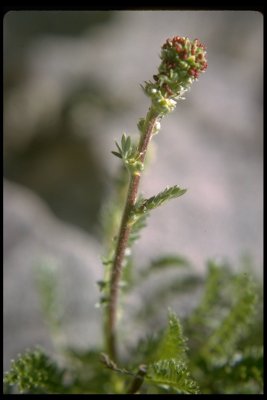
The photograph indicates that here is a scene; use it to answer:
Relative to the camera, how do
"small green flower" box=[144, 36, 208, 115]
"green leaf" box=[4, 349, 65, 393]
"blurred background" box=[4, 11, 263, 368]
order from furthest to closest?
1. "blurred background" box=[4, 11, 263, 368]
2. "green leaf" box=[4, 349, 65, 393]
3. "small green flower" box=[144, 36, 208, 115]

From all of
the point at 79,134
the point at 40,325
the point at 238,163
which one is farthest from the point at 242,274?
the point at 79,134

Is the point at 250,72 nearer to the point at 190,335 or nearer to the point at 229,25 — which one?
the point at 229,25

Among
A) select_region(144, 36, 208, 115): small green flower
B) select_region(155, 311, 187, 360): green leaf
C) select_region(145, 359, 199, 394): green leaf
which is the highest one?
select_region(144, 36, 208, 115): small green flower

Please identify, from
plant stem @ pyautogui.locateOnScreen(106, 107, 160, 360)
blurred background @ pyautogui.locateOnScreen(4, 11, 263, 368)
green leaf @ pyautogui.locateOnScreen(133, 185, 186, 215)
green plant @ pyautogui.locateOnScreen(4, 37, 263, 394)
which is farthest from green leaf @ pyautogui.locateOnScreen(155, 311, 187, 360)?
blurred background @ pyautogui.locateOnScreen(4, 11, 263, 368)

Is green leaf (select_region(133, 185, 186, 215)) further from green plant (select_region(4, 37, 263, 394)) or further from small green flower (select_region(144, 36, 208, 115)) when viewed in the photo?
small green flower (select_region(144, 36, 208, 115))

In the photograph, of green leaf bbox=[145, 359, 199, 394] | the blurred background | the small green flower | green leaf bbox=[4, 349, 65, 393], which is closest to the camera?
the small green flower

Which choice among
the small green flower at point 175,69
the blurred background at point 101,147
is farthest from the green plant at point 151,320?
the blurred background at point 101,147

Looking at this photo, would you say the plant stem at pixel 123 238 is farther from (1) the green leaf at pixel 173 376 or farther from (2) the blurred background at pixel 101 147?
(2) the blurred background at pixel 101 147
